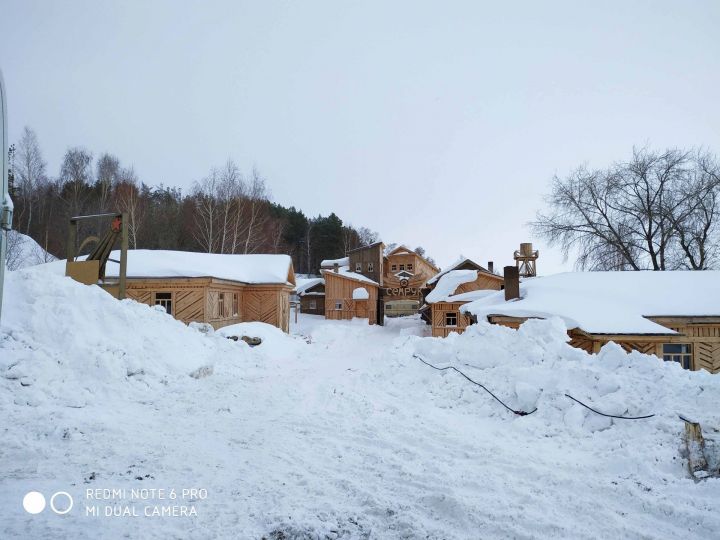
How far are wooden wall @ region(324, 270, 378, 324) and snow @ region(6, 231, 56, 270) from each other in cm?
2115

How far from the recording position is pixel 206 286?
63.9 feet

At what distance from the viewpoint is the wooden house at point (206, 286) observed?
1936cm

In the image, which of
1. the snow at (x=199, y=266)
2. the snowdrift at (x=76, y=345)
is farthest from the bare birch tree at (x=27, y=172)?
the snowdrift at (x=76, y=345)

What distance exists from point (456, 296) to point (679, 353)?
499 inches

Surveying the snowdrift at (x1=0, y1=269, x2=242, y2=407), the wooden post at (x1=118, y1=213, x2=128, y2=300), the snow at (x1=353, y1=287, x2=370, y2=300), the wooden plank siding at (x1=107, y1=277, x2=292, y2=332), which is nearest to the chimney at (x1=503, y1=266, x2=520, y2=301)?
the snowdrift at (x1=0, y1=269, x2=242, y2=407)

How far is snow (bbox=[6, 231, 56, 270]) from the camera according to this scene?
24.5m

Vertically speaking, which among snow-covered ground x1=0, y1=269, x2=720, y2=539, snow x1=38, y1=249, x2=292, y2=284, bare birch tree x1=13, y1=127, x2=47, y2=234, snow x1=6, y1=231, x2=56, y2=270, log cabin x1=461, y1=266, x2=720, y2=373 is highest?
bare birch tree x1=13, y1=127, x2=47, y2=234

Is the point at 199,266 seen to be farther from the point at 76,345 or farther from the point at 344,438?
the point at 344,438

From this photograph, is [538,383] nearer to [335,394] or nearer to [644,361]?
[644,361]

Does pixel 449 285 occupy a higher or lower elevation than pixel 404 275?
lower

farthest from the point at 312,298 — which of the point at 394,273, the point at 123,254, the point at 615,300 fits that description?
the point at 615,300

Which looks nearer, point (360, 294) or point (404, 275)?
point (360, 294)

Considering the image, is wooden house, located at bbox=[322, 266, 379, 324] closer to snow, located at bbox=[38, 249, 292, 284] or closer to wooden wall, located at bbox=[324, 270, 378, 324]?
wooden wall, located at bbox=[324, 270, 378, 324]

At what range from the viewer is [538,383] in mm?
6723
